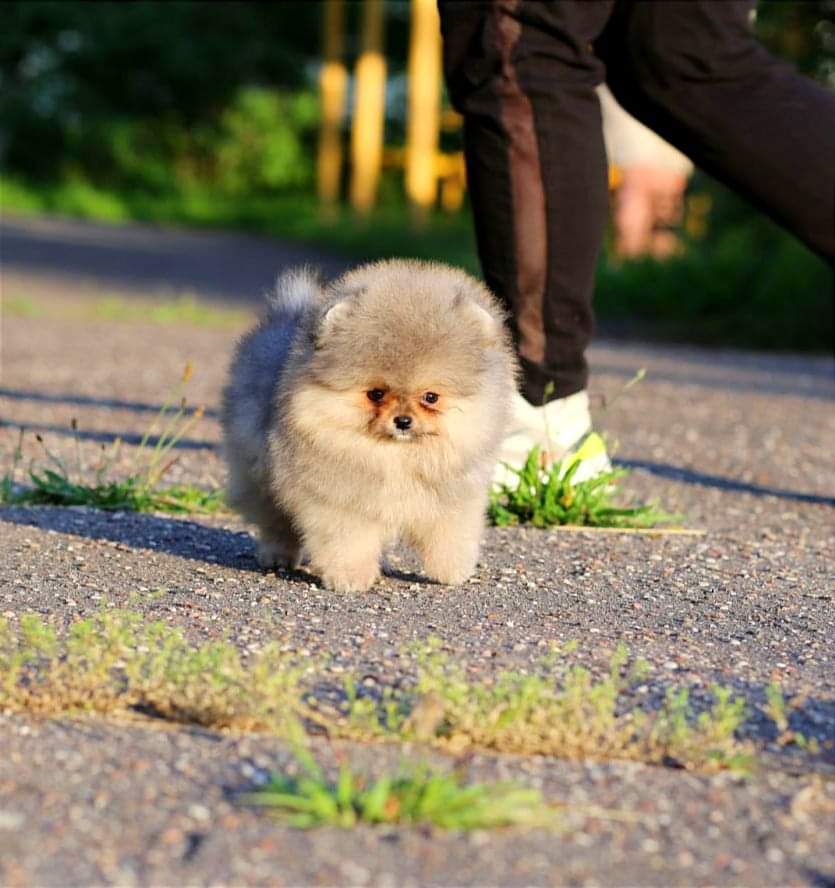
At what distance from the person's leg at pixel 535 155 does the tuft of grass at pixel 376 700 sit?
1.62 m

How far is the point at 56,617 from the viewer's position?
325 centimetres

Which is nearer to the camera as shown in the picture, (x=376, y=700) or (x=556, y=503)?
(x=376, y=700)

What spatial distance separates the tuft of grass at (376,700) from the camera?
8.38 feet

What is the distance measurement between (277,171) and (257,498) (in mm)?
28341

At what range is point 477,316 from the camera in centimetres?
357

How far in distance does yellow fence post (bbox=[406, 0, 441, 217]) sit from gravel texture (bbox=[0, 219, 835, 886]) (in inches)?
536

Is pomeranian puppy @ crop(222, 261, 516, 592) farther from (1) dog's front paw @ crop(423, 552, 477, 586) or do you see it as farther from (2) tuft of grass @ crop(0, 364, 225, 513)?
(2) tuft of grass @ crop(0, 364, 225, 513)

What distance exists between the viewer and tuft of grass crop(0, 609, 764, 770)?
255 centimetres

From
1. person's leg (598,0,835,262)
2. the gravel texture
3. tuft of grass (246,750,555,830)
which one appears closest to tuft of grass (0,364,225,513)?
the gravel texture

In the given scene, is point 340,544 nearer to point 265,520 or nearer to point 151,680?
point 265,520

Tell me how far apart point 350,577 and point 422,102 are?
1712cm

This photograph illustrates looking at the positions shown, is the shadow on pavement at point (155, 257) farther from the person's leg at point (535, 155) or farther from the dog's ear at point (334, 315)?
the dog's ear at point (334, 315)

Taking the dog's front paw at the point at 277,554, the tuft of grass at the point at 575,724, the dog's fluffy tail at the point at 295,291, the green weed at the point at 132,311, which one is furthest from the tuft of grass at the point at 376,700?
the green weed at the point at 132,311

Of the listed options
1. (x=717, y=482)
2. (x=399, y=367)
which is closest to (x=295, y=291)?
(x=399, y=367)
